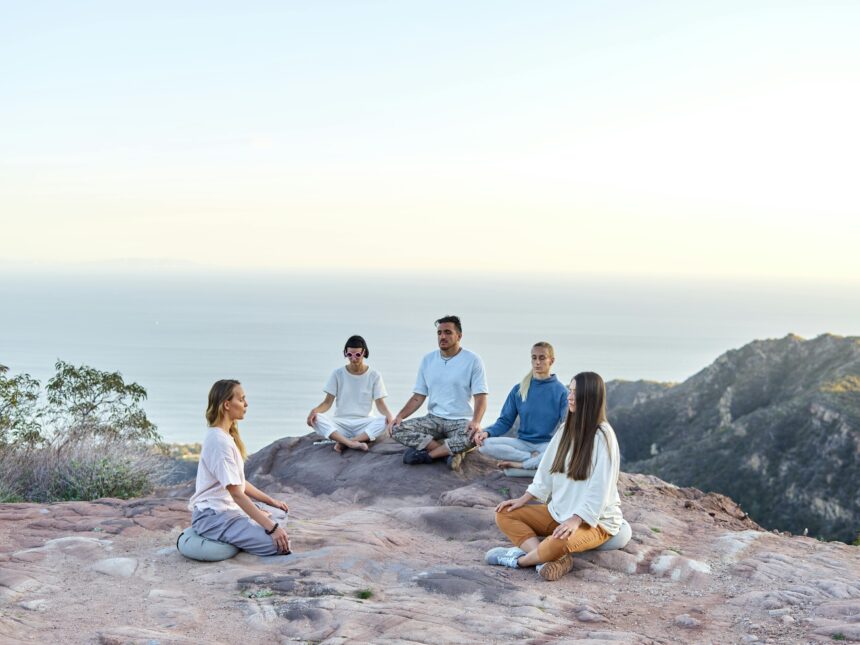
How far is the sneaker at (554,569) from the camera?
22.1 feet

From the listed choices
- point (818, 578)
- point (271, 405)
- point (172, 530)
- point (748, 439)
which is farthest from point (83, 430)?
point (271, 405)

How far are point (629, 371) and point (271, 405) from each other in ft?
127

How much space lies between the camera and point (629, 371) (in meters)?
87.4

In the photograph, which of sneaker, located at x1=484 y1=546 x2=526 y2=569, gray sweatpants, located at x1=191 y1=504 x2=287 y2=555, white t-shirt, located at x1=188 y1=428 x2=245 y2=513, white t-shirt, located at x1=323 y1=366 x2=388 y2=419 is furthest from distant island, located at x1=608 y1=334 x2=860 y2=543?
white t-shirt, located at x1=188 y1=428 x2=245 y2=513

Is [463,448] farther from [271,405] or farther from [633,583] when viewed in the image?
[271,405]

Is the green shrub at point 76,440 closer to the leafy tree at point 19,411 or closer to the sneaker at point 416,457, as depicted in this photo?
the leafy tree at point 19,411

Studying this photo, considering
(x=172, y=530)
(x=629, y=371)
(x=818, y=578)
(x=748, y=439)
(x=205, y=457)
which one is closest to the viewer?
(x=205, y=457)

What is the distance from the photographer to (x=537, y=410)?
31.9 ft

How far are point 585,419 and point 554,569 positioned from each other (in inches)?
47.1

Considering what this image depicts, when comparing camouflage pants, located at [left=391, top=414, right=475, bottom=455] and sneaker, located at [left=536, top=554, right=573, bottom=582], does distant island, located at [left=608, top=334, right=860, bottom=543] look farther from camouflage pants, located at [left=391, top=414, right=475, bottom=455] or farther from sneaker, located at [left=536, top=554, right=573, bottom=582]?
sneaker, located at [left=536, top=554, right=573, bottom=582]

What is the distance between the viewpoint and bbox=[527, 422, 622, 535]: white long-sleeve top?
22.0 ft

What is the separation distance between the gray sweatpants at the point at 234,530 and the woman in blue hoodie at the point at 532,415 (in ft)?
11.4

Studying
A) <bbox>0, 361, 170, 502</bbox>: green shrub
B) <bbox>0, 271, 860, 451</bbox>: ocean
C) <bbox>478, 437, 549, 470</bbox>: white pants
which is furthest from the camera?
<bbox>0, 271, 860, 451</bbox>: ocean

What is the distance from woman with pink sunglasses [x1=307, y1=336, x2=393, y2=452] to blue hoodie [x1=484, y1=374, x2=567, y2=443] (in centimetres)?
174
